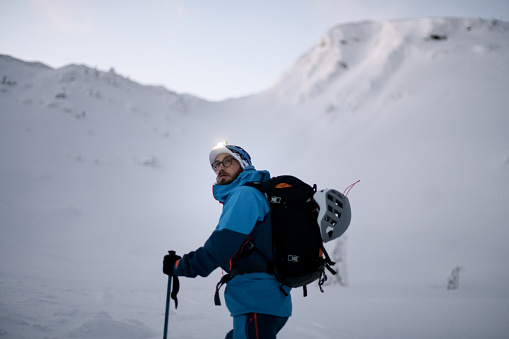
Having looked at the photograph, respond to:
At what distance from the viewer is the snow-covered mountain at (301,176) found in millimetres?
4355

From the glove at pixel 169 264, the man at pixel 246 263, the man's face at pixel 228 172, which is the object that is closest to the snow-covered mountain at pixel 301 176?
the glove at pixel 169 264

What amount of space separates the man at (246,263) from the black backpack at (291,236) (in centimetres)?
3

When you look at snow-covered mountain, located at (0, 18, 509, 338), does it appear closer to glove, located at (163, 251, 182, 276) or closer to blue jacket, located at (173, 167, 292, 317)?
glove, located at (163, 251, 182, 276)

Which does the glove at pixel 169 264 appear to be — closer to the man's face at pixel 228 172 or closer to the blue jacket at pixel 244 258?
the blue jacket at pixel 244 258

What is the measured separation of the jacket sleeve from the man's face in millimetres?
378

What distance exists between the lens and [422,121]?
13359 millimetres

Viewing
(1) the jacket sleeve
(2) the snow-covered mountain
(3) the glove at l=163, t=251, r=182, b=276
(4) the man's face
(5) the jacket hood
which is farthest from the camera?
(2) the snow-covered mountain

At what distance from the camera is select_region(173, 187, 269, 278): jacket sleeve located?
1556 mm

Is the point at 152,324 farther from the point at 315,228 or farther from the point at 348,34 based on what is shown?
the point at 348,34

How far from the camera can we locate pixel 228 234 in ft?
5.10

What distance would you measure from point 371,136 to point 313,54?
52.9 feet

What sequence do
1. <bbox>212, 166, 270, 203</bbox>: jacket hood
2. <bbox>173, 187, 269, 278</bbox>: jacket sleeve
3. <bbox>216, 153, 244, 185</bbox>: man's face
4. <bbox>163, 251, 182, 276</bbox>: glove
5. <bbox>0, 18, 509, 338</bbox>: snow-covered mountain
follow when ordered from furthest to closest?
1. <bbox>0, 18, 509, 338</bbox>: snow-covered mountain
2. <bbox>216, 153, 244, 185</bbox>: man's face
3. <bbox>212, 166, 270, 203</bbox>: jacket hood
4. <bbox>163, 251, 182, 276</bbox>: glove
5. <bbox>173, 187, 269, 278</bbox>: jacket sleeve

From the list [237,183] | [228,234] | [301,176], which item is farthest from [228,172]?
[301,176]

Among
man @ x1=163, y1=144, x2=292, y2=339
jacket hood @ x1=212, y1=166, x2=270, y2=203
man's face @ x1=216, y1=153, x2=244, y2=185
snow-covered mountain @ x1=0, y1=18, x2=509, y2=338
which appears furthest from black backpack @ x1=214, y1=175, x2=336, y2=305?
snow-covered mountain @ x1=0, y1=18, x2=509, y2=338
